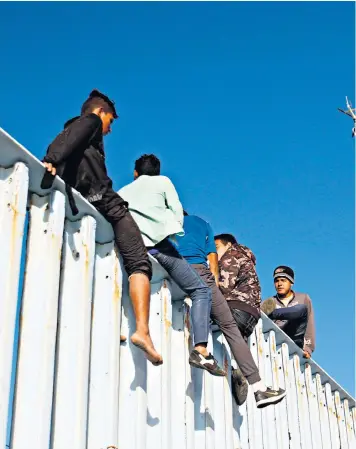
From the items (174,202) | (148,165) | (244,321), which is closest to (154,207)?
(174,202)

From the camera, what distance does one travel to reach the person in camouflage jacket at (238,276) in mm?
6906

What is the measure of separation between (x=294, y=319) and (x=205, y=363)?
3.55m

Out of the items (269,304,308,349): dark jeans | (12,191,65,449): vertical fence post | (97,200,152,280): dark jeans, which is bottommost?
(12,191,65,449): vertical fence post

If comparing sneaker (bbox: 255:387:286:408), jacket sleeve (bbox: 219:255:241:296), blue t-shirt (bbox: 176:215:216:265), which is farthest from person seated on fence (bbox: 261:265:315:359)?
sneaker (bbox: 255:387:286:408)

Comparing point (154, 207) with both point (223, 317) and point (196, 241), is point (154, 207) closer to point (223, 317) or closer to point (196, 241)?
point (196, 241)

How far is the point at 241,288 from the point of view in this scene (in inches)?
277

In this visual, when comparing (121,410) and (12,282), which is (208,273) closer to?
(121,410)

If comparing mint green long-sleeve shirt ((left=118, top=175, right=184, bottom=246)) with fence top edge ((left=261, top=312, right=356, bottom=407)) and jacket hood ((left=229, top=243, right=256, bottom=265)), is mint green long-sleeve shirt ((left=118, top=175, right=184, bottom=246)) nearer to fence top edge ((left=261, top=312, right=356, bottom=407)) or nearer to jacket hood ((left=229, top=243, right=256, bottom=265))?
jacket hood ((left=229, top=243, right=256, bottom=265))

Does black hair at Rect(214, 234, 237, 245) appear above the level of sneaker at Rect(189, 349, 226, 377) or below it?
above

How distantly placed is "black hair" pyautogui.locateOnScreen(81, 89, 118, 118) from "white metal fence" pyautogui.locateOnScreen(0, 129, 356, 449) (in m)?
0.90

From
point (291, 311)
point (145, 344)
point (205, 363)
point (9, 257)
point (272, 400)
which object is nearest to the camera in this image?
point (9, 257)

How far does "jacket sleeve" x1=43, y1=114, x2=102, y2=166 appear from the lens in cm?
459

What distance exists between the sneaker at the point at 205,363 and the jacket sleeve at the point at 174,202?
98cm

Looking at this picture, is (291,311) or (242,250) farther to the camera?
(291,311)
